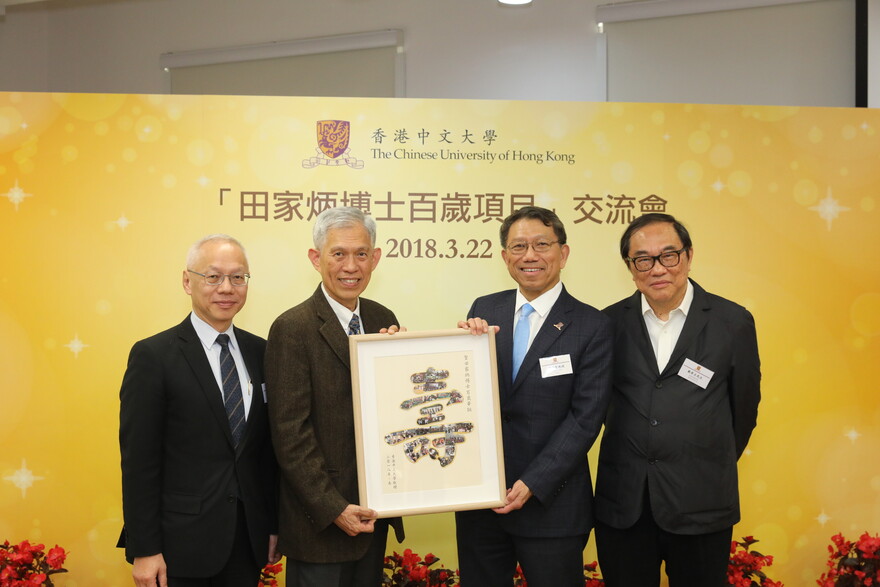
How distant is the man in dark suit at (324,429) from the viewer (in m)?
2.39

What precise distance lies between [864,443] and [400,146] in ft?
9.77

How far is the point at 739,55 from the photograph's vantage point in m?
4.91

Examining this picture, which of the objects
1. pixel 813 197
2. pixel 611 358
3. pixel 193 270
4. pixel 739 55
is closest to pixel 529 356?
pixel 611 358

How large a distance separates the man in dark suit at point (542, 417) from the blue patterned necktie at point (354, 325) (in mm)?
390

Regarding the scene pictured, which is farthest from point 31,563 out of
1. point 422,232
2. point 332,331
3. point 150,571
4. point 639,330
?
point 639,330

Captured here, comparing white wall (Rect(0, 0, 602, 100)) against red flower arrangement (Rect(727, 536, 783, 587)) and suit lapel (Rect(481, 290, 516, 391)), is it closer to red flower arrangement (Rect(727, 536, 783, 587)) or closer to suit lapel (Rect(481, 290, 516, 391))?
suit lapel (Rect(481, 290, 516, 391))

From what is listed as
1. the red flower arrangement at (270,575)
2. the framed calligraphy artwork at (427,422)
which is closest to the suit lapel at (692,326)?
the framed calligraphy artwork at (427,422)

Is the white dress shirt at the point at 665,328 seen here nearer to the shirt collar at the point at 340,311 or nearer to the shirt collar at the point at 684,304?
the shirt collar at the point at 684,304

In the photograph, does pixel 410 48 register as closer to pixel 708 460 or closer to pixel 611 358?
pixel 611 358

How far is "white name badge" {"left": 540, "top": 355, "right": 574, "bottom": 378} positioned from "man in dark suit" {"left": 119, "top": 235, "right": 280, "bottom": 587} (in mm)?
1020

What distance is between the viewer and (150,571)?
7.69ft

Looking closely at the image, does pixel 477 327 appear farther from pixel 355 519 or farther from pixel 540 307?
pixel 355 519

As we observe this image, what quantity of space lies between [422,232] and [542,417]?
5.08 feet

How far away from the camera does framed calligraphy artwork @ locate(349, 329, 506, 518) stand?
2.46m
